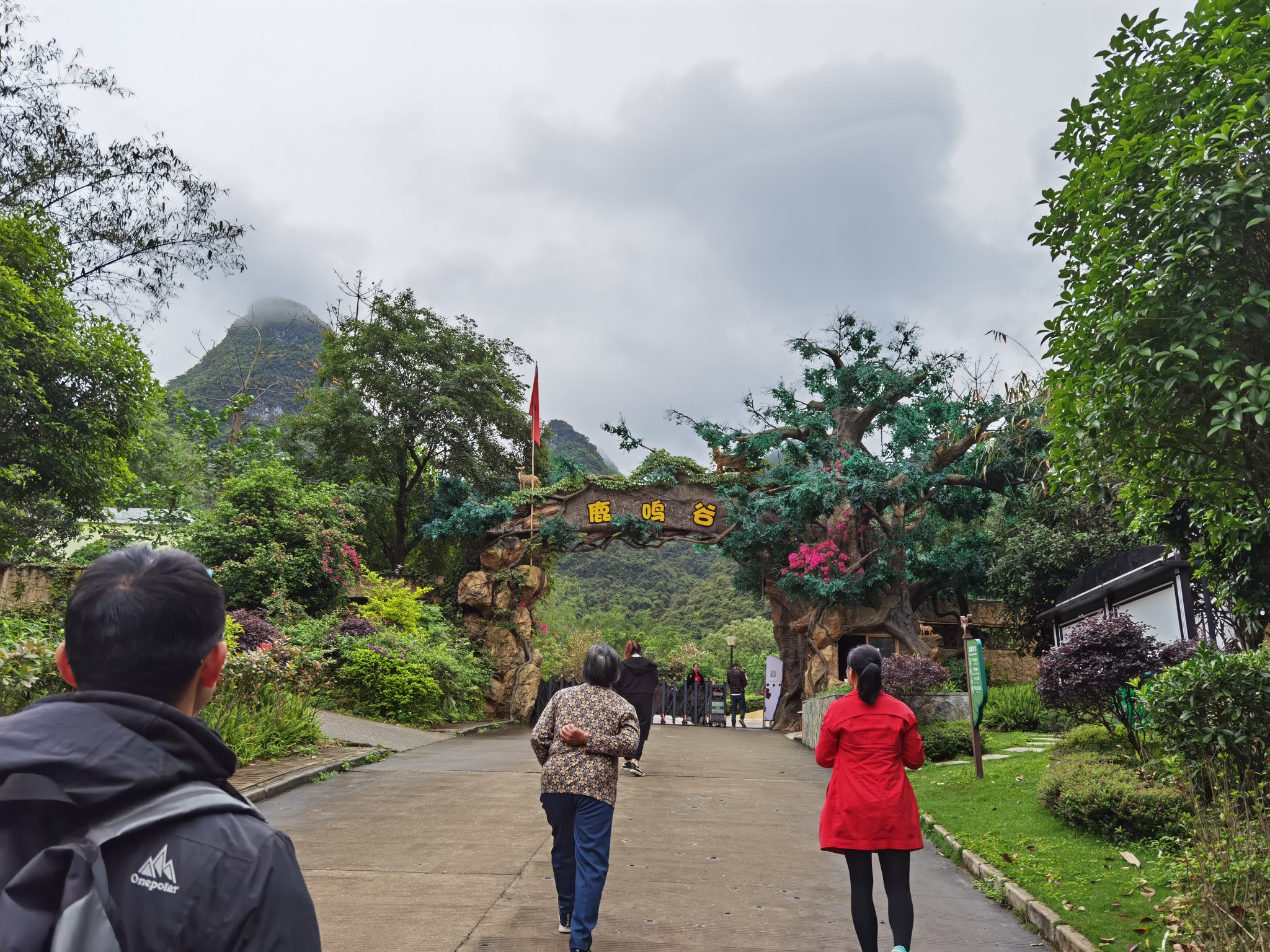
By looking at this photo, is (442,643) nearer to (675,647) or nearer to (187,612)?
(187,612)

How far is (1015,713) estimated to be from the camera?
16.4 metres

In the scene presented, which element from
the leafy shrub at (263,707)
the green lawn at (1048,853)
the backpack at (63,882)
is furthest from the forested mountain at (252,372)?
the backpack at (63,882)

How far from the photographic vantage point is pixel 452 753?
1420 cm

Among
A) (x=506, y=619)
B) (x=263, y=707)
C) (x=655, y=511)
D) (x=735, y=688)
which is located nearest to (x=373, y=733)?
(x=263, y=707)

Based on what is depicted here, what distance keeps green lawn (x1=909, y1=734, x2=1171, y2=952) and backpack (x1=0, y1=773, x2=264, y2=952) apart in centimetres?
536

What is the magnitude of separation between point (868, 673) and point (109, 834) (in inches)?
170

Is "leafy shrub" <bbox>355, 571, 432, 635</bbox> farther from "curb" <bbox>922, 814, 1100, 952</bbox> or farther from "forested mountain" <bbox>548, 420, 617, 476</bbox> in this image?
"forested mountain" <bbox>548, 420, 617, 476</bbox>

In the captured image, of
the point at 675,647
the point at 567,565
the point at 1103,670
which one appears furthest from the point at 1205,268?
the point at 567,565

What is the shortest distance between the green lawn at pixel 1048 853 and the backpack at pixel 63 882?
536cm

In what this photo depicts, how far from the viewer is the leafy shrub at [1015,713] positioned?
1627cm

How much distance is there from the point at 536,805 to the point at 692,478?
1522 centimetres

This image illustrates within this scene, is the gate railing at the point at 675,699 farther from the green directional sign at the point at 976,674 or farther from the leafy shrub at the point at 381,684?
the green directional sign at the point at 976,674

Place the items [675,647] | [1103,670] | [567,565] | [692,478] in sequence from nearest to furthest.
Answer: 1. [1103,670]
2. [692,478]
3. [675,647]
4. [567,565]

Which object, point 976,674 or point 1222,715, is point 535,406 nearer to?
point 976,674
